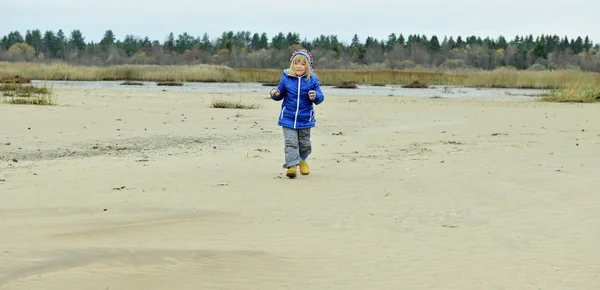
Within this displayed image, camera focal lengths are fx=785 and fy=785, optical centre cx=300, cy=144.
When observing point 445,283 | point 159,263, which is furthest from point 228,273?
point 445,283

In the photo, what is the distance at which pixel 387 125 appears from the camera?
16406 millimetres

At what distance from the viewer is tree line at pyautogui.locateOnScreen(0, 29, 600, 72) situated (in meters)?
101

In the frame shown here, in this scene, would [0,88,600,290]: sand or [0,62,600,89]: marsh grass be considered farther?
[0,62,600,89]: marsh grass

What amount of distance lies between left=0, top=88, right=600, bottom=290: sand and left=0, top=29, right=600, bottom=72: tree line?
71.1 m

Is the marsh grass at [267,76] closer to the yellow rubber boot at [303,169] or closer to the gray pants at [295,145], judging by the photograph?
the gray pants at [295,145]

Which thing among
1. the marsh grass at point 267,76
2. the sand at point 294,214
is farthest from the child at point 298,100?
the marsh grass at point 267,76

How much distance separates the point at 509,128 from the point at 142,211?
10619 millimetres

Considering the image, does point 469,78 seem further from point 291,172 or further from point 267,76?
point 291,172

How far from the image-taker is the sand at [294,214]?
4707 millimetres

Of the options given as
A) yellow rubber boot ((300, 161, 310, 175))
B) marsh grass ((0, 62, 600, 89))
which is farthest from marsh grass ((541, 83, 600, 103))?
yellow rubber boot ((300, 161, 310, 175))

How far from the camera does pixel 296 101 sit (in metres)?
8.63

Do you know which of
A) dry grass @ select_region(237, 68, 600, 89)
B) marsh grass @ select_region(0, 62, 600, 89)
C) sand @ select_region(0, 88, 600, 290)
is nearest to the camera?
sand @ select_region(0, 88, 600, 290)

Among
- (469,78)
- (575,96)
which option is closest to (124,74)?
(469,78)

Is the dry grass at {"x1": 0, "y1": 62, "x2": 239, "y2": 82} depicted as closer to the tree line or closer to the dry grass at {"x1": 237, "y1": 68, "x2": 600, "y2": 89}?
the dry grass at {"x1": 237, "y1": 68, "x2": 600, "y2": 89}
